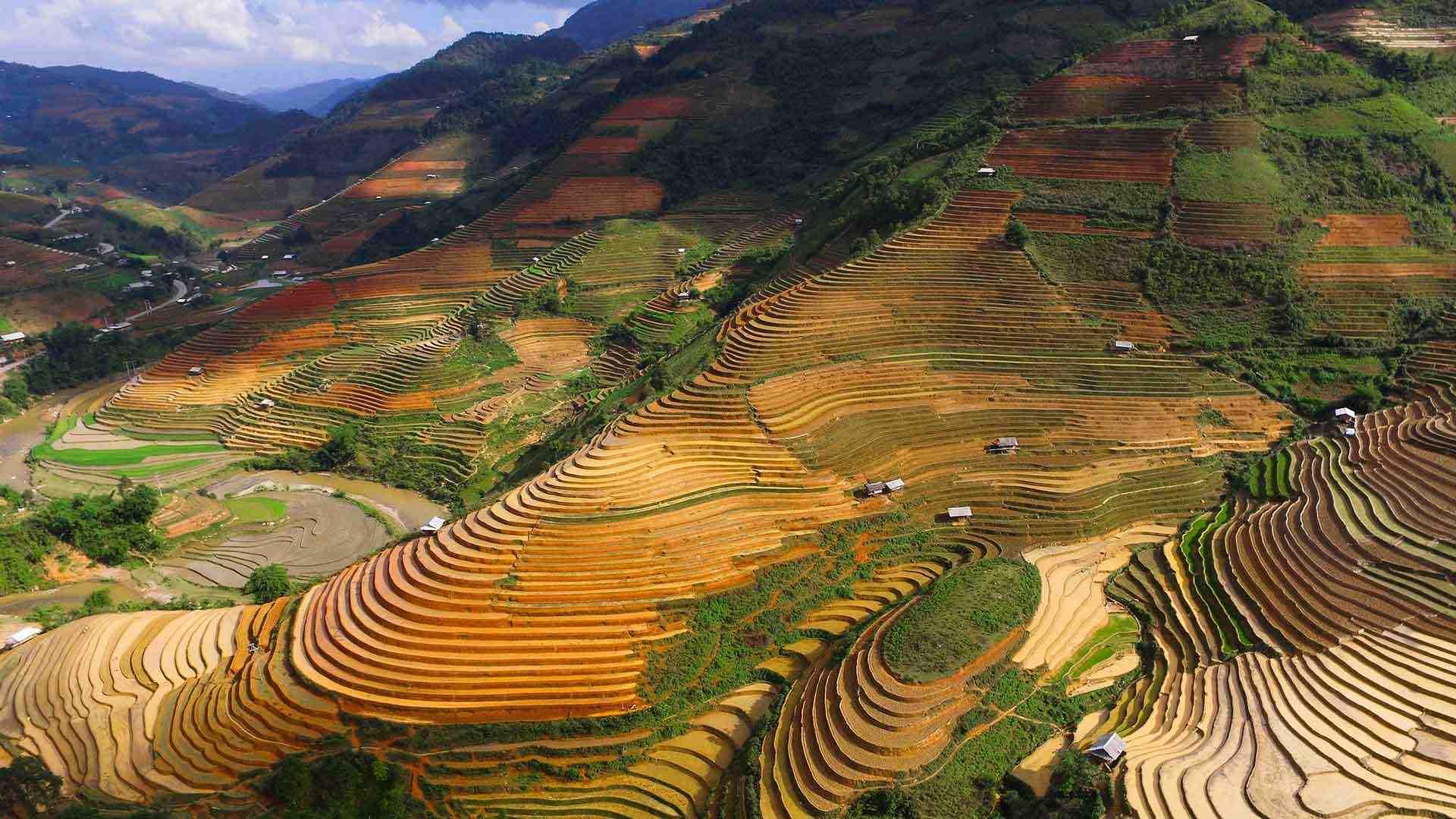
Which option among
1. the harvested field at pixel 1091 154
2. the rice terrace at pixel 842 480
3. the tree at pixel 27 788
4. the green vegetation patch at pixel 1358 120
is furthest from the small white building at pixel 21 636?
the green vegetation patch at pixel 1358 120

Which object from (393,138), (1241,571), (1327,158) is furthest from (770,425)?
(393,138)

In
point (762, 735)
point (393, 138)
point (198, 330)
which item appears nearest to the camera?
point (762, 735)

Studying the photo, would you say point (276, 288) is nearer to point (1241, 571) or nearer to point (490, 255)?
point (490, 255)

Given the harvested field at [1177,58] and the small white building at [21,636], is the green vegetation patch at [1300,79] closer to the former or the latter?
the harvested field at [1177,58]

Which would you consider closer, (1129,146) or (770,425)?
(770,425)

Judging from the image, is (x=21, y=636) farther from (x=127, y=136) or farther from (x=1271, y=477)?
(x=127, y=136)

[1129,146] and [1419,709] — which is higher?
[1129,146]

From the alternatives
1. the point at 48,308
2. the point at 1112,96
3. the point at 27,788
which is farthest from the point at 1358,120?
the point at 48,308
